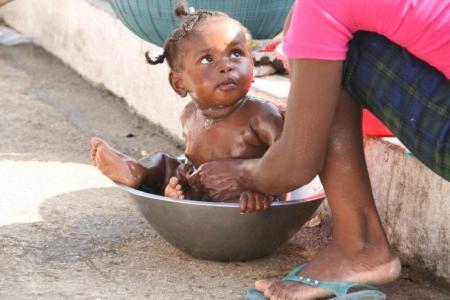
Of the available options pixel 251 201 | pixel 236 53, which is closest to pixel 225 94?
pixel 236 53

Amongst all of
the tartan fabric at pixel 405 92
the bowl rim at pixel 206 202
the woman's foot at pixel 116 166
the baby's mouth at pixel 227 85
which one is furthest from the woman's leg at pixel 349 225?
the woman's foot at pixel 116 166

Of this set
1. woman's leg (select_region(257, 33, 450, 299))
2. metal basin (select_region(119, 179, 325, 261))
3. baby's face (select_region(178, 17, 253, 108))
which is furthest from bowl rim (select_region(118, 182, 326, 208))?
baby's face (select_region(178, 17, 253, 108))

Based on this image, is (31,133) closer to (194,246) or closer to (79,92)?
(79,92)

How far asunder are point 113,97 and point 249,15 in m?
1.54

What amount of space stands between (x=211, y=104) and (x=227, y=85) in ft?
0.31

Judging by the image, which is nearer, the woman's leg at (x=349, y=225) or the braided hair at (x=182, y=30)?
the woman's leg at (x=349, y=225)

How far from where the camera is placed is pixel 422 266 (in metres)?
3.02

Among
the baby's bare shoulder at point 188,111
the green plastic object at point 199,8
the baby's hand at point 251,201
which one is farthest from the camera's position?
the green plastic object at point 199,8

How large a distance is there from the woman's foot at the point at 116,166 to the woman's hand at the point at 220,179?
7.2 inches

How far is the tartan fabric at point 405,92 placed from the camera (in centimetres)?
232

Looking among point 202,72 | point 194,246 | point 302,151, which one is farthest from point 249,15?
point 302,151

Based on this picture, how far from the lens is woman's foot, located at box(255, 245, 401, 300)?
2623 millimetres

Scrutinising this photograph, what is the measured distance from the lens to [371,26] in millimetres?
2307

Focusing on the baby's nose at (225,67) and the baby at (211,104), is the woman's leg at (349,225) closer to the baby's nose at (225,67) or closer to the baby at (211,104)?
the baby at (211,104)
